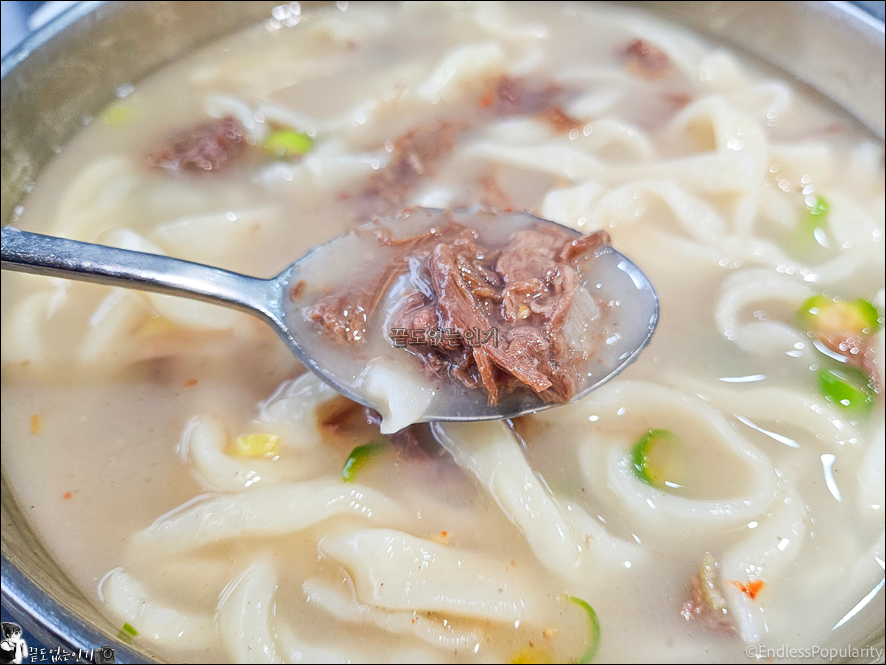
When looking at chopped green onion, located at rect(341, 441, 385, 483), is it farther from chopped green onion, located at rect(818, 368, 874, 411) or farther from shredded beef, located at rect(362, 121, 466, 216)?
chopped green onion, located at rect(818, 368, 874, 411)

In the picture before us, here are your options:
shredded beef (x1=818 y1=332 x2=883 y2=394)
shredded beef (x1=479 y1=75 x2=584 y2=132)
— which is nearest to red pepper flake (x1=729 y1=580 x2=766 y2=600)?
shredded beef (x1=818 y1=332 x2=883 y2=394)

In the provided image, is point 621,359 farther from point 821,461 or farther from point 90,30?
point 90,30

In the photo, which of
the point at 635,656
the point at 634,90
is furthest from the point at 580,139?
the point at 635,656

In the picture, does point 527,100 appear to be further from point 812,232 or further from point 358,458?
point 358,458

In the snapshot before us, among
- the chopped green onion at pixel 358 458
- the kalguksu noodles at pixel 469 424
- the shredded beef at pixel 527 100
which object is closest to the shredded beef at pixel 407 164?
the kalguksu noodles at pixel 469 424

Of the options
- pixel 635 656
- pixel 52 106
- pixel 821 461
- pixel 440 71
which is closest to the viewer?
pixel 635 656

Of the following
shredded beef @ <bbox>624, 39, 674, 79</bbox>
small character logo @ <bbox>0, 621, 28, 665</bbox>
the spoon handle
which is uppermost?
shredded beef @ <bbox>624, 39, 674, 79</bbox>

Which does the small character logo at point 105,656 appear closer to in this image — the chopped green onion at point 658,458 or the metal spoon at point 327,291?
the metal spoon at point 327,291

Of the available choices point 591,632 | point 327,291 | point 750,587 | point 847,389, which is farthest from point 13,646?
point 847,389
